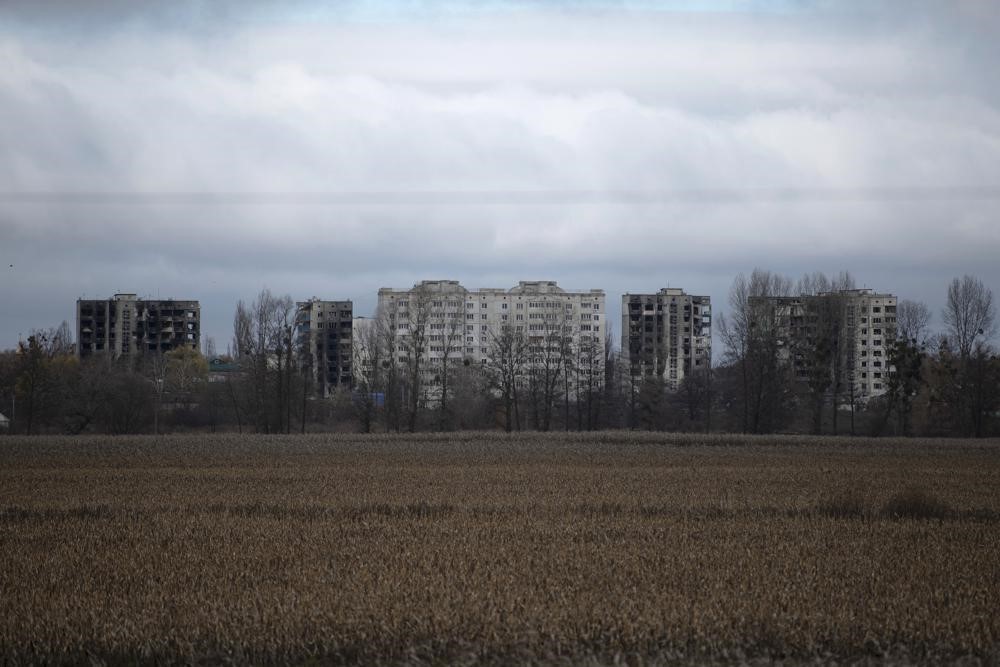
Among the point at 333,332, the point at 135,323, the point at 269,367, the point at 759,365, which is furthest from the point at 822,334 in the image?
the point at 135,323

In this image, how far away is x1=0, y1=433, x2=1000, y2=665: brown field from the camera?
12.8 meters

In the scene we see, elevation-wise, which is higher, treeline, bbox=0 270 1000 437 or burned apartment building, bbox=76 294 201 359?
burned apartment building, bbox=76 294 201 359

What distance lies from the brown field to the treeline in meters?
41.6

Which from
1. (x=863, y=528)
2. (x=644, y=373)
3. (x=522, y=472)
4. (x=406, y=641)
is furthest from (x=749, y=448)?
(x=644, y=373)

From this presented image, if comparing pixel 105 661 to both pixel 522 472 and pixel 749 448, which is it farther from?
pixel 749 448

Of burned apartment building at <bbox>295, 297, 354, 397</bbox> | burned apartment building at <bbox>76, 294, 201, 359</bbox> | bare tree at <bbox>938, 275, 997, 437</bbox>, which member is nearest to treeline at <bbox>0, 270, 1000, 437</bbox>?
bare tree at <bbox>938, 275, 997, 437</bbox>

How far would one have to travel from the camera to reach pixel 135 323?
160 metres

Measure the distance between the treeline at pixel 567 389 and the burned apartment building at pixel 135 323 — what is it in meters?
64.2

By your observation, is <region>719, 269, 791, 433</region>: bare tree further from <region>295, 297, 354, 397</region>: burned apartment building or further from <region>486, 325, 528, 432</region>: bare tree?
<region>295, 297, 354, 397</region>: burned apartment building

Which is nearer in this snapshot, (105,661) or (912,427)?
(105,661)

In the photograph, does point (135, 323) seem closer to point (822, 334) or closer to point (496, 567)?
point (822, 334)

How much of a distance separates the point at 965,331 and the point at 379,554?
76.2 m

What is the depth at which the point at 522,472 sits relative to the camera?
1400 inches

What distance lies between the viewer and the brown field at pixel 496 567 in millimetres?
12812
